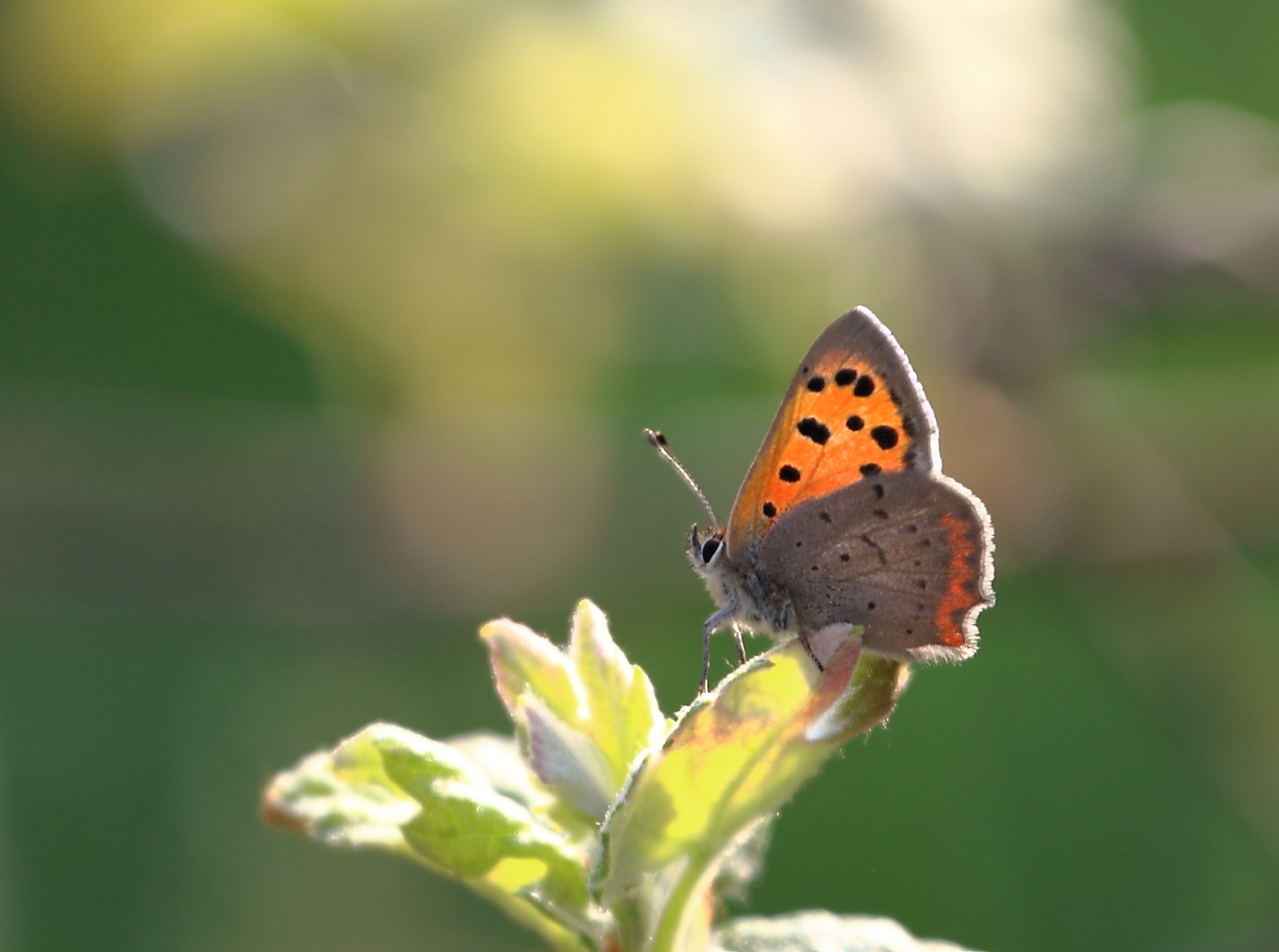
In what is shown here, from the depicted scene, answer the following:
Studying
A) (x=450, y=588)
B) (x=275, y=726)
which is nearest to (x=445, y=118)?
(x=450, y=588)

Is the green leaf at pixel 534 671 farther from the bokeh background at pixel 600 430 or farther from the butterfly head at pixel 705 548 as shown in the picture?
the bokeh background at pixel 600 430

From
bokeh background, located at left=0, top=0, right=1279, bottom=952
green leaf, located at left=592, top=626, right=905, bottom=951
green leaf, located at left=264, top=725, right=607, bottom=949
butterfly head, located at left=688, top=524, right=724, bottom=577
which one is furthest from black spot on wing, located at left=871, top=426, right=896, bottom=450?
bokeh background, located at left=0, top=0, right=1279, bottom=952

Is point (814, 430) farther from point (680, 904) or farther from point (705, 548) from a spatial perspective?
point (680, 904)

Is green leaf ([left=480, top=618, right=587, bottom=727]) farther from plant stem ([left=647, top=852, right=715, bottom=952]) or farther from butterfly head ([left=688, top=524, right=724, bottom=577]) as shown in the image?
butterfly head ([left=688, top=524, right=724, bottom=577])

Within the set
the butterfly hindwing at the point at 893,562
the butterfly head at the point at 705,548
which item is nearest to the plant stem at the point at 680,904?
the butterfly hindwing at the point at 893,562

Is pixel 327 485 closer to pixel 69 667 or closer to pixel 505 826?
pixel 69 667
